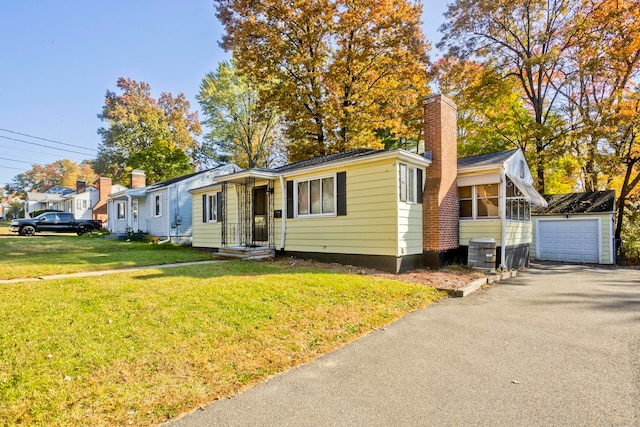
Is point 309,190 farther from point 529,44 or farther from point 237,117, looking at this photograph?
point 237,117

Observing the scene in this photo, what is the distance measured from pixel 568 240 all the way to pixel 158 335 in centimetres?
1862

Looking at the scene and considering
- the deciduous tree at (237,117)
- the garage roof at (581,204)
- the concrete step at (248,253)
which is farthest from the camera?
the deciduous tree at (237,117)

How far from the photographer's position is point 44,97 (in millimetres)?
21984

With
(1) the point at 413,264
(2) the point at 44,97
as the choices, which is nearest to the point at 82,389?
(1) the point at 413,264

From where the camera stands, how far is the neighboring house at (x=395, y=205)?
9648 mm

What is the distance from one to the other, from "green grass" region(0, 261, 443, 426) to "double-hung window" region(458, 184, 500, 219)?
203 inches

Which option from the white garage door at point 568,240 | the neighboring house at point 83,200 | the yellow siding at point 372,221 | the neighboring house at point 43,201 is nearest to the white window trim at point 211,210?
the yellow siding at point 372,221

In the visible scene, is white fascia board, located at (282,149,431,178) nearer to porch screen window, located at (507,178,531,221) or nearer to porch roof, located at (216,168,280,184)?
porch roof, located at (216,168,280,184)

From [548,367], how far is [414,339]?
5.28 ft

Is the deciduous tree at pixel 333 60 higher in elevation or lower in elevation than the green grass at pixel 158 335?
higher

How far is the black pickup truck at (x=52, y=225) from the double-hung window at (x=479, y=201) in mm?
26658

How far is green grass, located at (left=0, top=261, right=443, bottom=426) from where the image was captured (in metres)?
3.06

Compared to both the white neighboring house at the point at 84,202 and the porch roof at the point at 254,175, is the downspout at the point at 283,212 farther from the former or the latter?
the white neighboring house at the point at 84,202

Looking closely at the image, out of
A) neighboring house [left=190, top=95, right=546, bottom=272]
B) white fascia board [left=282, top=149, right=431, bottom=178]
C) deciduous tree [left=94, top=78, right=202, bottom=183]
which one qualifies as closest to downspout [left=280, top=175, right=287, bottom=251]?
neighboring house [left=190, top=95, right=546, bottom=272]
